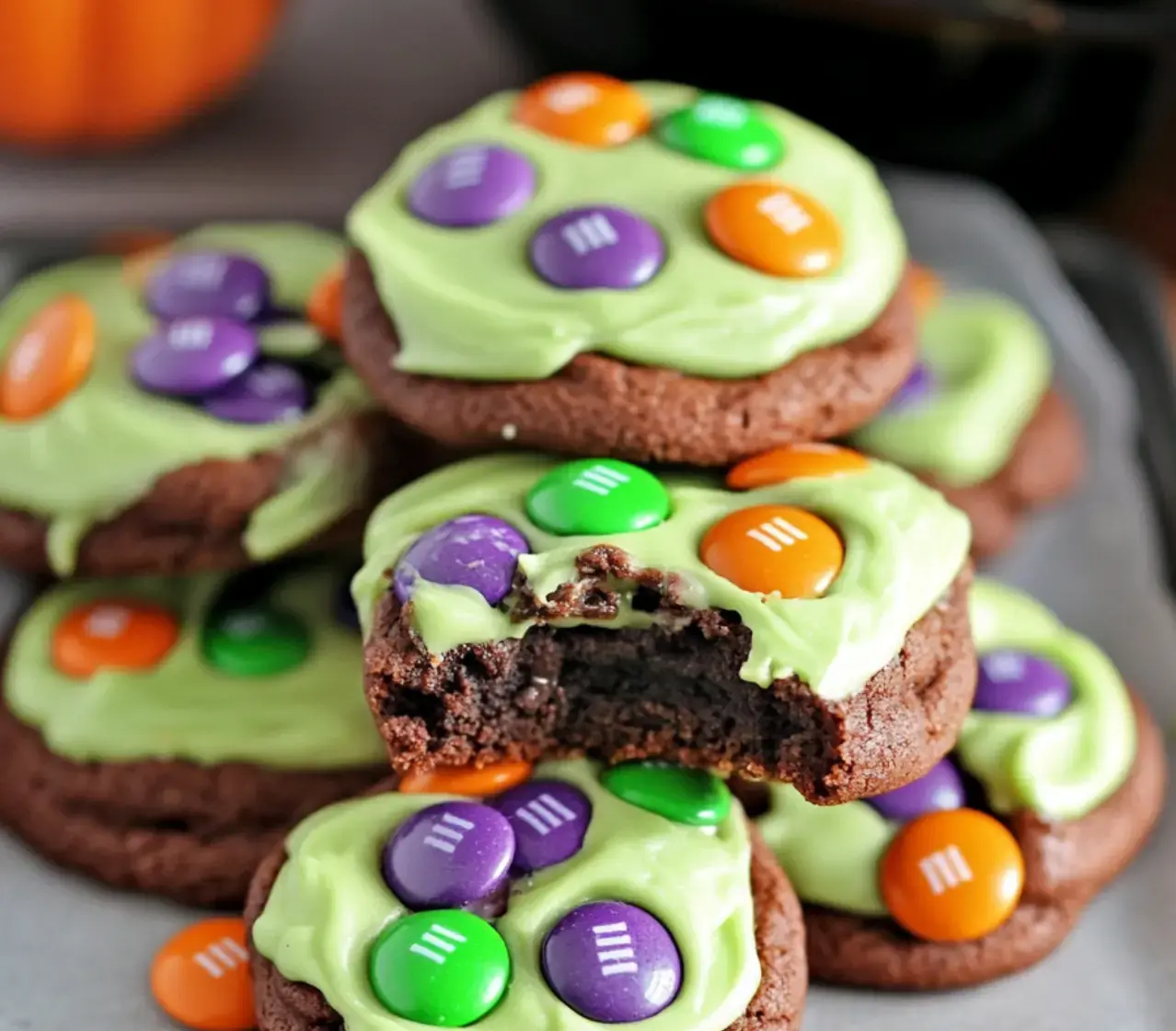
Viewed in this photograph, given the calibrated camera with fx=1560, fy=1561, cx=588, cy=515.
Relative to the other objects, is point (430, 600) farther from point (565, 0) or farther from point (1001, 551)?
point (565, 0)

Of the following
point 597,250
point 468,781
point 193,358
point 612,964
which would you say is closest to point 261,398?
point 193,358

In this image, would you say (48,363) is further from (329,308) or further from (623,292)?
(623,292)

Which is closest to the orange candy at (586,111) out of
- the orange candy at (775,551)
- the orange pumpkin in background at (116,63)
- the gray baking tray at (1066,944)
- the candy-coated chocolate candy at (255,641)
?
the orange candy at (775,551)

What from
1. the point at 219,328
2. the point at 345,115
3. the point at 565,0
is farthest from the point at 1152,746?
the point at 345,115

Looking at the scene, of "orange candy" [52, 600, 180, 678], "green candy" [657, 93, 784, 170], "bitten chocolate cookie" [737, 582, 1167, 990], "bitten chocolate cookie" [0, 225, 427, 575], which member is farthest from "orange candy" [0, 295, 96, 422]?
"bitten chocolate cookie" [737, 582, 1167, 990]

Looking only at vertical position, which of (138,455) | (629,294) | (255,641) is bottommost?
(255,641)

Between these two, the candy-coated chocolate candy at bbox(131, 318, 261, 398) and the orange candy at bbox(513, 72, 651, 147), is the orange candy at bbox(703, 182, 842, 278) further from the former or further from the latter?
the candy-coated chocolate candy at bbox(131, 318, 261, 398)
